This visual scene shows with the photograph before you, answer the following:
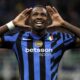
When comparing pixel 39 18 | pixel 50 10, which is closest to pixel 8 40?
pixel 39 18

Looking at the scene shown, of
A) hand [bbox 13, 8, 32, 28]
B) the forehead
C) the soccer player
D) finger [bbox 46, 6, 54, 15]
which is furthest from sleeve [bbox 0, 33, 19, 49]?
finger [bbox 46, 6, 54, 15]

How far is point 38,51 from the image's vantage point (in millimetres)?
5973

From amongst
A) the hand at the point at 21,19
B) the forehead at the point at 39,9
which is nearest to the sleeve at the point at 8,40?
the hand at the point at 21,19

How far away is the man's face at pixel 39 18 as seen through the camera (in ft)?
19.2

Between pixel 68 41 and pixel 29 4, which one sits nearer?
pixel 68 41

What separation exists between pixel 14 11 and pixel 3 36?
5874 mm

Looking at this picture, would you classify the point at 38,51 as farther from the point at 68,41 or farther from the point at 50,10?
the point at 50,10

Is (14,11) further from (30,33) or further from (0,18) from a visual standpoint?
(30,33)

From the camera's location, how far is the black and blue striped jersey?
593 cm

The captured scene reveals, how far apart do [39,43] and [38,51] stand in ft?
0.29

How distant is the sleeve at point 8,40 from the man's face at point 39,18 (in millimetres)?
243

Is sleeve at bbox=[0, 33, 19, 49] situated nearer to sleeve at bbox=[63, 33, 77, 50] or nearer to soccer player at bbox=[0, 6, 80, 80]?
soccer player at bbox=[0, 6, 80, 80]

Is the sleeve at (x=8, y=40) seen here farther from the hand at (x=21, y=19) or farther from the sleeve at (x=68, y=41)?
the sleeve at (x=68, y=41)

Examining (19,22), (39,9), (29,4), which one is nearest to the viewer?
(39,9)
